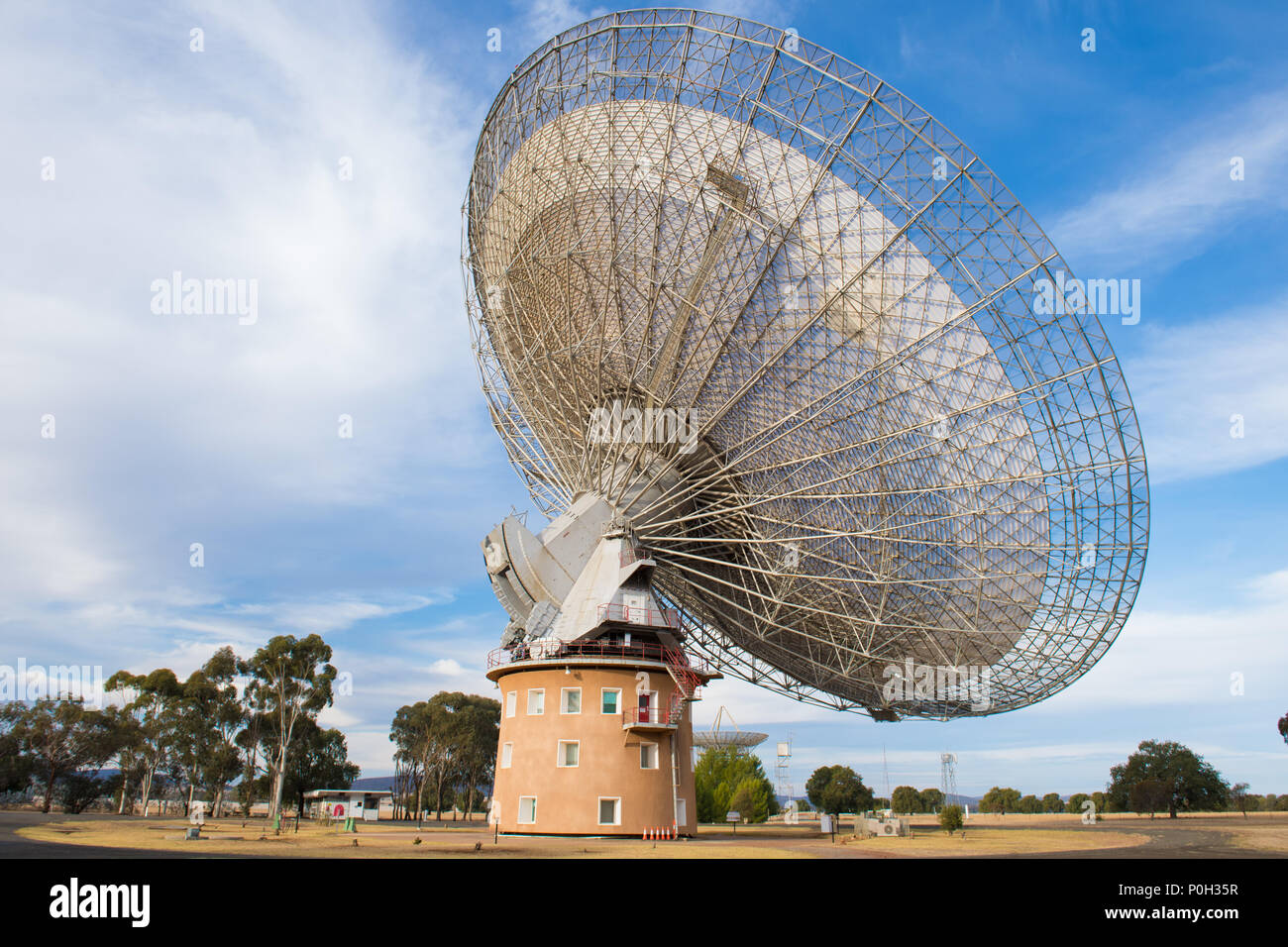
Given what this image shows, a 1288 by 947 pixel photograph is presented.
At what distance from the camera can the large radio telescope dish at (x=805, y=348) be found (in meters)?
25.0

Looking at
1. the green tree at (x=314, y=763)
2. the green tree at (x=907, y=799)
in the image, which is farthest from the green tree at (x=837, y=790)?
the green tree at (x=314, y=763)

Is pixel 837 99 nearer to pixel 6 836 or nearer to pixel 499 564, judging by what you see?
pixel 499 564

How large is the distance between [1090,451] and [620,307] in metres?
16.1

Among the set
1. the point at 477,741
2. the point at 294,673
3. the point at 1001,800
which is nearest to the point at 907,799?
the point at 1001,800

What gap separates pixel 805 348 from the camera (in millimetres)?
28453

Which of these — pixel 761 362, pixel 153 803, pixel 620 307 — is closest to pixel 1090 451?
pixel 761 362

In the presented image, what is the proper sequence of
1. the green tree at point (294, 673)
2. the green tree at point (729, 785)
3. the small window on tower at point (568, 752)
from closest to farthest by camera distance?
1. the small window on tower at point (568, 752)
2. the green tree at point (294, 673)
3. the green tree at point (729, 785)

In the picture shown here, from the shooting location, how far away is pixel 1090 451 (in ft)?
89.5

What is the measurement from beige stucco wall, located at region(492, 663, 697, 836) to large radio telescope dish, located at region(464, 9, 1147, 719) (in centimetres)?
582

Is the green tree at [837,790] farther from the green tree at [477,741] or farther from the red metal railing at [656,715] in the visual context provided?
the red metal railing at [656,715]

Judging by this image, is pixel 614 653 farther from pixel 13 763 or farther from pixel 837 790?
pixel 837 790

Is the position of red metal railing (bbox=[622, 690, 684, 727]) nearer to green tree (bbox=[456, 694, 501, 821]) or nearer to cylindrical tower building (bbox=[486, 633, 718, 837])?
cylindrical tower building (bbox=[486, 633, 718, 837])

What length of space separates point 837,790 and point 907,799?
16.5m

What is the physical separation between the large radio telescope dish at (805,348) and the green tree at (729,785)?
3450 cm
